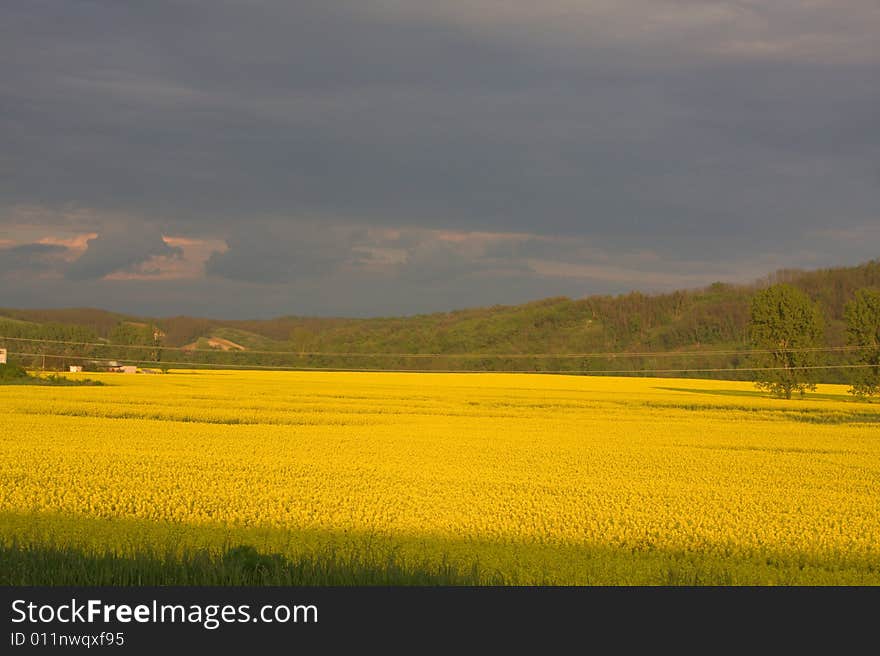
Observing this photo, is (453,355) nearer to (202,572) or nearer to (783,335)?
(783,335)

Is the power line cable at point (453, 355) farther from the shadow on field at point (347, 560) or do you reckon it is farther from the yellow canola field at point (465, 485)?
the shadow on field at point (347, 560)

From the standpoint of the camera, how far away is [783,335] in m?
63.5

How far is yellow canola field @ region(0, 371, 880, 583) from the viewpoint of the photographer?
12.2m

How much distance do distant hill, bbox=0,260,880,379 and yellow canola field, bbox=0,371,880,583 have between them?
6232 centimetres

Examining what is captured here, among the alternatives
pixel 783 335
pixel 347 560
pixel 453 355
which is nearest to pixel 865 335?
pixel 783 335

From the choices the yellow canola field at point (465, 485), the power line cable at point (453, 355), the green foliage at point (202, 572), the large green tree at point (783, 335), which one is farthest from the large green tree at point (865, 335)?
the green foliage at point (202, 572)

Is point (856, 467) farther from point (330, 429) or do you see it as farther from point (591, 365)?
point (591, 365)

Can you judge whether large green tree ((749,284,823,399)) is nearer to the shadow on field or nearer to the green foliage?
the shadow on field

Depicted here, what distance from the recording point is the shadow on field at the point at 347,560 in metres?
6.73

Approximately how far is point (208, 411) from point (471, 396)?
18.4 m

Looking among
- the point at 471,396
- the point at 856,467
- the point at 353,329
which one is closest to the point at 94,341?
the point at 353,329

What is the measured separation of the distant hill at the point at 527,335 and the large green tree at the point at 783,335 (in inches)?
1216

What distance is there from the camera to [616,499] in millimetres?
17609

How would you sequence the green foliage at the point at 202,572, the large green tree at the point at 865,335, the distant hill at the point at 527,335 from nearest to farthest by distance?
1. the green foliage at the point at 202,572
2. the large green tree at the point at 865,335
3. the distant hill at the point at 527,335
